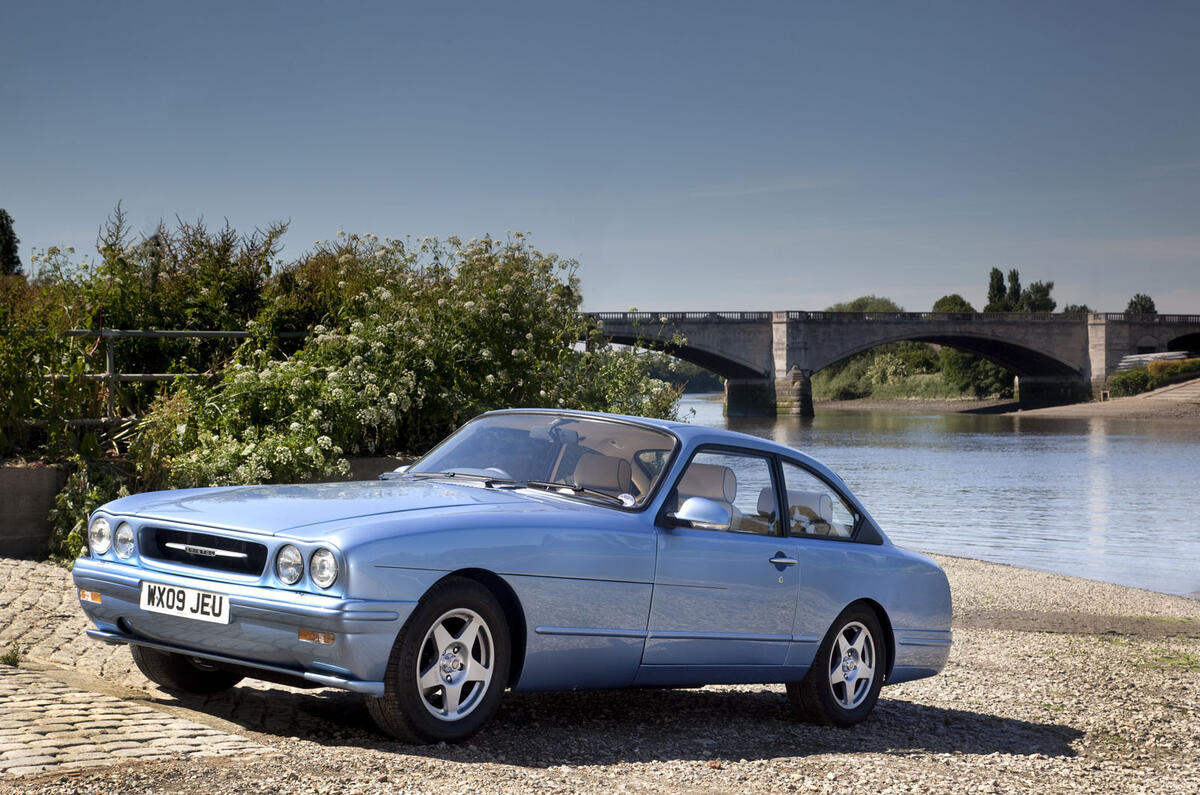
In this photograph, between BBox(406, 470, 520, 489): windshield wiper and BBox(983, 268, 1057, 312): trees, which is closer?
BBox(406, 470, 520, 489): windshield wiper

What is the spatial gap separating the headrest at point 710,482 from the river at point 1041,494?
433 inches

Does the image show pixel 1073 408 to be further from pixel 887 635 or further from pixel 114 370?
pixel 887 635

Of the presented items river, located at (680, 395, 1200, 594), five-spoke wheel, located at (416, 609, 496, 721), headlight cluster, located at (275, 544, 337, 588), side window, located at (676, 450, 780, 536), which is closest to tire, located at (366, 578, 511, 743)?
five-spoke wheel, located at (416, 609, 496, 721)

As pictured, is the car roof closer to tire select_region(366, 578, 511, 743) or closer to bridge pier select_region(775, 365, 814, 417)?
tire select_region(366, 578, 511, 743)

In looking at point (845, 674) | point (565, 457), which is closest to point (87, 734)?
point (565, 457)

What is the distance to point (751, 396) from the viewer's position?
97125 millimetres

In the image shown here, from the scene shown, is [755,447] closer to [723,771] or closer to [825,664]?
[825,664]

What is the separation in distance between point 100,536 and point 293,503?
91cm

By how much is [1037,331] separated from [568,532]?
10500 cm

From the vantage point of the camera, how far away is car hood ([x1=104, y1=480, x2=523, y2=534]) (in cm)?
482

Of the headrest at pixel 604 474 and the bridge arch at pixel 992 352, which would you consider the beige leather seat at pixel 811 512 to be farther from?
the bridge arch at pixel 992 352

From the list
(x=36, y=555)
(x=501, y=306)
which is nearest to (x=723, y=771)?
(x=36, y=555)

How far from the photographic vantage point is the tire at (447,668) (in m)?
4.61

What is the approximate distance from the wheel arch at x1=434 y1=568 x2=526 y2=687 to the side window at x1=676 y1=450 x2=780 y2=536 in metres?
1.18
